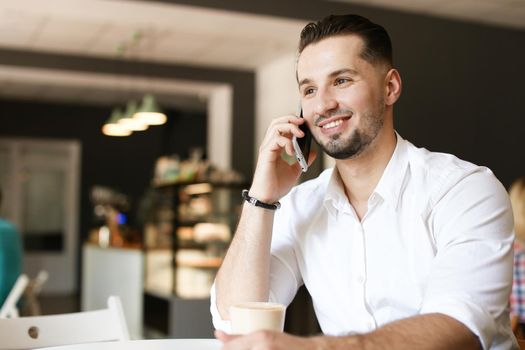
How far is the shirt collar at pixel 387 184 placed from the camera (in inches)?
69.5

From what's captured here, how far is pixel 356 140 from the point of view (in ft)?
5.91

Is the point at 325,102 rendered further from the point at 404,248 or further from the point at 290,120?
the point at 404,248

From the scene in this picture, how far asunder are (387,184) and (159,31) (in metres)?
6.13

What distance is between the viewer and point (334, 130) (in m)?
1.79

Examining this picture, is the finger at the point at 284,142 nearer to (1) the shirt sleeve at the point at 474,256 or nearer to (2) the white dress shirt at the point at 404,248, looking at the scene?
(2) the white dress shirt at the point at 404,248

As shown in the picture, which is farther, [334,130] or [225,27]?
[225,27]

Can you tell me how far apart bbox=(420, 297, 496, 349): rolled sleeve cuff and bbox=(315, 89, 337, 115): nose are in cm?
55

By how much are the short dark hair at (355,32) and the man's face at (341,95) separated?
0.01m

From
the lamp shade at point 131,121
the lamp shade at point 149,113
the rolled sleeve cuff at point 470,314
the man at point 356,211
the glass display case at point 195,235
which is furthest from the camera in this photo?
the lamp shade at point 131,121

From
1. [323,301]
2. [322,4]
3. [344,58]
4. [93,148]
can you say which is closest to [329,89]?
[344,58]

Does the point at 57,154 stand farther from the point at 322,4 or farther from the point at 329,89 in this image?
the point at 329,89

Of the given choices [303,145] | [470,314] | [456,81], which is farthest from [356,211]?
[456,81]

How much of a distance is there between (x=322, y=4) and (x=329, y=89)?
189 inches

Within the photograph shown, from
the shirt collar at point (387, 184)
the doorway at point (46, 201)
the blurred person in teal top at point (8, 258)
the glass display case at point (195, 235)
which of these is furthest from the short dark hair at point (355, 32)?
the doorway at point (46, 201)
